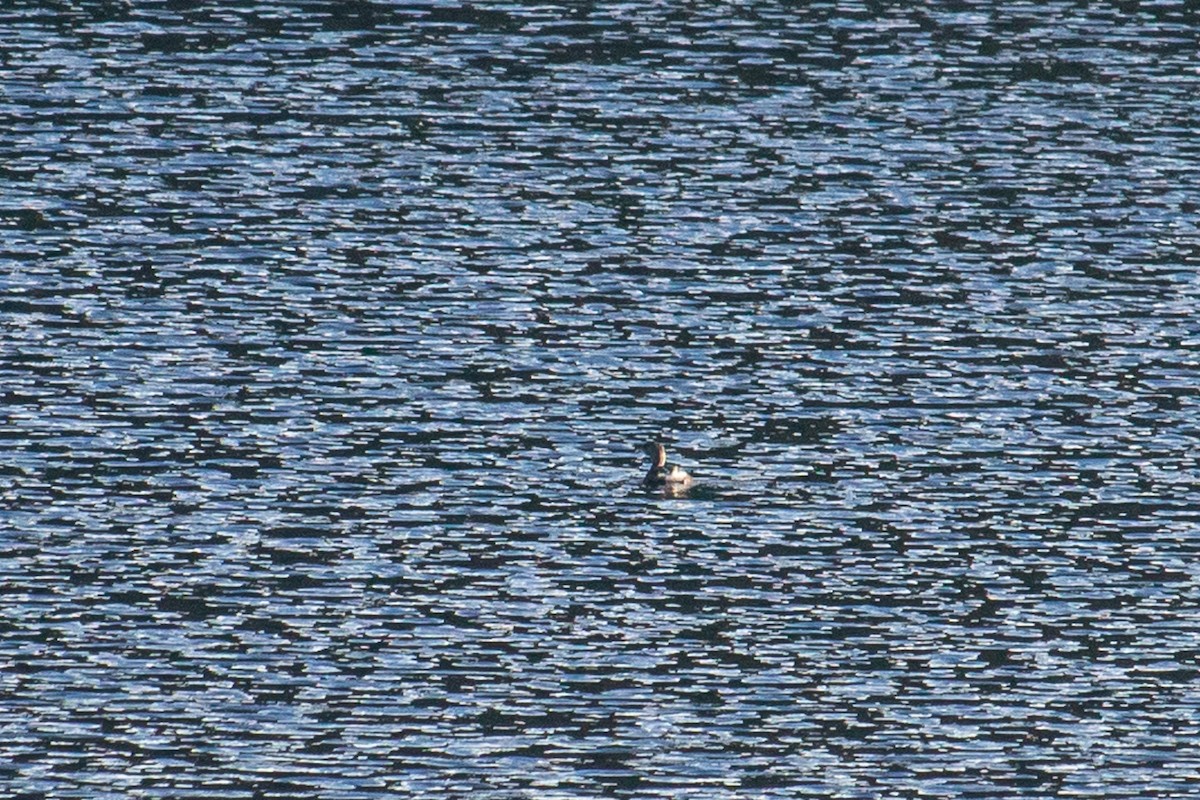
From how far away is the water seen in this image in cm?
3509

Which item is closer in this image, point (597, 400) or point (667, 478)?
point (667, 478)

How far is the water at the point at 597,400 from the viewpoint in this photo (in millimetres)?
35094

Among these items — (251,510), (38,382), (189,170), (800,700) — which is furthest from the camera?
(189,170)

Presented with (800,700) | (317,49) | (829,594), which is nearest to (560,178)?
(317,49)

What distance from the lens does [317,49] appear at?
72500mm

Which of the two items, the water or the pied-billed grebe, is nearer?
the water

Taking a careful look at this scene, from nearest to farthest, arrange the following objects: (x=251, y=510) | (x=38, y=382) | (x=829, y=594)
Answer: (x=829, y=594), (x=251, y=510), (x=38, y=382)

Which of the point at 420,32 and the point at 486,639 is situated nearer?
the point at 486,639

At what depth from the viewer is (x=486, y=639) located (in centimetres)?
3769

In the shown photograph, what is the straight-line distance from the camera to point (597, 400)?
48.7 meters

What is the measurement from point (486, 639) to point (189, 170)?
1074 inches

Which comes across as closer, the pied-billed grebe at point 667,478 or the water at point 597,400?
the water at point 597,400

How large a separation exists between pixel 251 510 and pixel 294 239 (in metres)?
15.8

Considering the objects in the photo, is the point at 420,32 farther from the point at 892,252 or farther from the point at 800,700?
the point at 800,700
